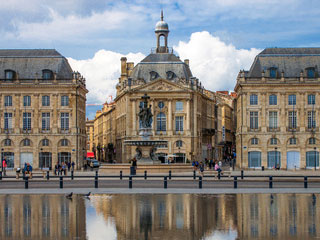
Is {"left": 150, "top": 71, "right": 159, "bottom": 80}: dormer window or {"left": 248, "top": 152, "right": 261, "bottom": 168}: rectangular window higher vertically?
{"left": 150, "top": 71, "right": 159, "bottom": 80}: dormer window

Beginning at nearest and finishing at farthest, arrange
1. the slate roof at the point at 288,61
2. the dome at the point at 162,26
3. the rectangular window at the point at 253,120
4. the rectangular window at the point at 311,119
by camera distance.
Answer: the rectangular window at the point at 311,119
the rectangular window at the point at 253,120
the slate roof at the point at 288,61
the dome at the point at 162,26

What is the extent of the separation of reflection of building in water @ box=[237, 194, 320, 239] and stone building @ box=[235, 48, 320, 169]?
55772 mm

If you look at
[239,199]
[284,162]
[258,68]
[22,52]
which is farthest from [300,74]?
[239,199]

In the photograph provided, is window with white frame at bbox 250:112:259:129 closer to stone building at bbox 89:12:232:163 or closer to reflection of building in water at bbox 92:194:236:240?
stone building at bbox 89:12:232:163

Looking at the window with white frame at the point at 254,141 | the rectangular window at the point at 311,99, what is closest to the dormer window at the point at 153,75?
the window with white frame at the point at 254,141

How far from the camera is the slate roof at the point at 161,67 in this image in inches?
4102

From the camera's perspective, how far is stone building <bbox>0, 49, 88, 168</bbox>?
91562mm

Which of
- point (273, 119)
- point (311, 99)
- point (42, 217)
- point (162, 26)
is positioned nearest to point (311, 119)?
point (311, 99)

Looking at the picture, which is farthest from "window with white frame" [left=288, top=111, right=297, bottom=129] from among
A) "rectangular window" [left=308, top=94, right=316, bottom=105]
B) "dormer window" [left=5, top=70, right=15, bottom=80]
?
"dormer window" [left=5, top=70, right=15, bottom=80]

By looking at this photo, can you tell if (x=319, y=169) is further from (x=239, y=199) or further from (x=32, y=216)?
(x=32, y=216)

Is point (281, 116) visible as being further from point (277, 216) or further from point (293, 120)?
point (277, 216)

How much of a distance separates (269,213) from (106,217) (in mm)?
6474

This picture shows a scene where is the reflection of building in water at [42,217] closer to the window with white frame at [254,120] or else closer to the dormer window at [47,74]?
the dormer window at [47,74]

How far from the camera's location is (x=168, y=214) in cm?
2639
